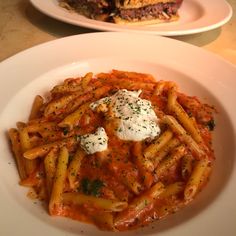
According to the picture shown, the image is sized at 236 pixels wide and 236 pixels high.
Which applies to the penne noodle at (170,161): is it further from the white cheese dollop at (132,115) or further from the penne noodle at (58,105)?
the penne noodle at (58,105)

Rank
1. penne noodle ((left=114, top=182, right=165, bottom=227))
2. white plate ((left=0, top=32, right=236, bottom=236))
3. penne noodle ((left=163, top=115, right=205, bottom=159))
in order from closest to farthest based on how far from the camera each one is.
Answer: white plate ((left=0, top=32, right=236, bottom=236))
penne noodle ((left=114, top=182, right=165, bottom=227))
penne noodle ((left=163, top=115, right=205, bottom=159))

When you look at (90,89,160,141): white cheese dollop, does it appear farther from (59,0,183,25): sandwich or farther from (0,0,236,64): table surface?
(59,0,183,25): sandwich

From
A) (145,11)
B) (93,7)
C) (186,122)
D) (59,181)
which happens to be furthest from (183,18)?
(59,181)

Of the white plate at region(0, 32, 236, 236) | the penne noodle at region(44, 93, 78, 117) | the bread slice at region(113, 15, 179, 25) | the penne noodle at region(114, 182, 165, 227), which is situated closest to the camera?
the white plate at region(0, 32, 236, 236)

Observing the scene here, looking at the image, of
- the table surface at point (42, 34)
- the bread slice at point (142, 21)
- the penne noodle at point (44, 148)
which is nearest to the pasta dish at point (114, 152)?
the penne noodle at point (44, 148)

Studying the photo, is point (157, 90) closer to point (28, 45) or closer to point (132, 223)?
point (132, 223)

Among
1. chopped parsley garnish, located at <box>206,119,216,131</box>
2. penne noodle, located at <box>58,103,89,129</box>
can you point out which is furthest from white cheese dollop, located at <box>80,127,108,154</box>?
chopped parsley garnish, located at <box>206,119,216,131</box>

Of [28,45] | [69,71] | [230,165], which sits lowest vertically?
[28,45]

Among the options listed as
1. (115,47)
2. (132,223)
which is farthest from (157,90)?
(132,223)
